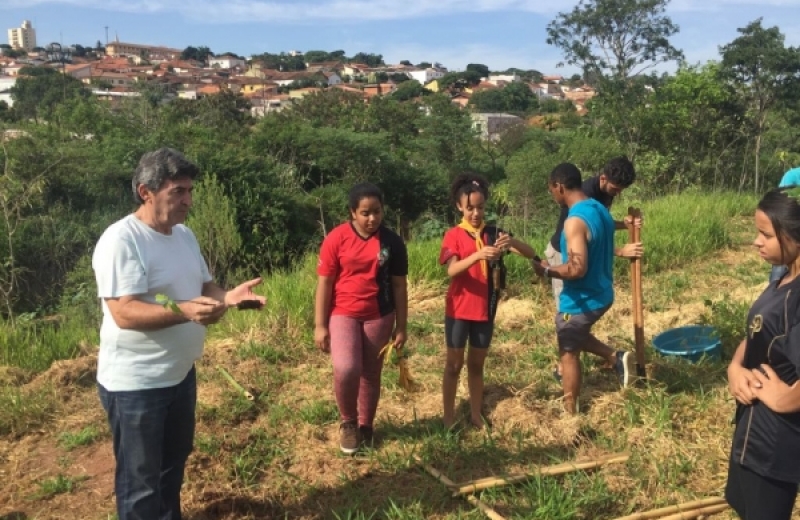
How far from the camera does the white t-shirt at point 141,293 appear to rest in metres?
2.19

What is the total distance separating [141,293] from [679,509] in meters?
2.41

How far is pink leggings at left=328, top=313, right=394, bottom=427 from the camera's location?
3334 millimetres

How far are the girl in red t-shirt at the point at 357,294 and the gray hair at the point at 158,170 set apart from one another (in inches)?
42.8

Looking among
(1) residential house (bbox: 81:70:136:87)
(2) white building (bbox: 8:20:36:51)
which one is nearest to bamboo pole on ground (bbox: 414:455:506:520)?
(1) residential house (bbox: 81:70:136:87)

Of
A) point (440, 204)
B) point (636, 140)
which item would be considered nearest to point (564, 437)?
point (636, 140)

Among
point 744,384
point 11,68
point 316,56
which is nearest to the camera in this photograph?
point 744,384

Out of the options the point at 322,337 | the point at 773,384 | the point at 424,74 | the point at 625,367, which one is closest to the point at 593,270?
the point at 625,367

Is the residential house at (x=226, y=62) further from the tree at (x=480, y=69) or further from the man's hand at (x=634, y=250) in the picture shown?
the man's hand at (x=634, y=250)

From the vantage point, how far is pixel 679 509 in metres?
2.84

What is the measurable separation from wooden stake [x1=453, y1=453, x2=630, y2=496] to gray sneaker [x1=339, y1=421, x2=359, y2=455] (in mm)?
665

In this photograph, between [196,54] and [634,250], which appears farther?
[196,54]

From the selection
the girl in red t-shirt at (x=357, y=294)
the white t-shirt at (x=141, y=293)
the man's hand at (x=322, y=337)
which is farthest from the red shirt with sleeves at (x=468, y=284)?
the white t-shirt at (x=141, y=293)

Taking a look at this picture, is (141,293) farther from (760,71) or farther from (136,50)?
(136,50)

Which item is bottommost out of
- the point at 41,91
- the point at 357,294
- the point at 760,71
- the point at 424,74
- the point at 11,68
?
the point at 357,294
